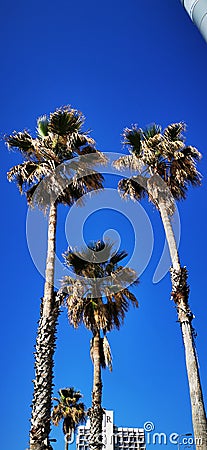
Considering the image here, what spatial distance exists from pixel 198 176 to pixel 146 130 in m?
2.55

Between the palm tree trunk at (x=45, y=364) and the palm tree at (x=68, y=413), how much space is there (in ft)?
68.1

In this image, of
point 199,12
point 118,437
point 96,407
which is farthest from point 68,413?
point 199,12

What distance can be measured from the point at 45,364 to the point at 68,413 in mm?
21518

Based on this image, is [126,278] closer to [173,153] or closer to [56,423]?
[173,153]

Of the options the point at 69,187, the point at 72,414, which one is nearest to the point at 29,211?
the point at 69,187

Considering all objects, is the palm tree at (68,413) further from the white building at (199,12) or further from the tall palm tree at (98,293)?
the white building at (199,12)

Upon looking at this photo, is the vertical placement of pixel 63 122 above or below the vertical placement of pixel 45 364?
above

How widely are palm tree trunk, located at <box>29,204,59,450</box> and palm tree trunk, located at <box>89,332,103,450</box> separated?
5793mm

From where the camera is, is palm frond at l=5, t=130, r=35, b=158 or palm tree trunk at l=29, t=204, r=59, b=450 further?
palm frond at l=5, t=130, r=35, b=158

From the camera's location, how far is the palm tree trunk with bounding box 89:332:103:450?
13133 millimetres

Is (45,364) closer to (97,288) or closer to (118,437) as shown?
(97,288)

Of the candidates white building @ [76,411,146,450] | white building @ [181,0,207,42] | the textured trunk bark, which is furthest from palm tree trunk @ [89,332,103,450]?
white building @ [76,411,146,450]

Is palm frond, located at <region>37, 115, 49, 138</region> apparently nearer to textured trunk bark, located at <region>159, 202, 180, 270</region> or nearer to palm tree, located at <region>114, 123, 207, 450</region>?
palm tree, located at <region>114, 123, 207, 450</region>

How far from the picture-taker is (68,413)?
90.6 feet
